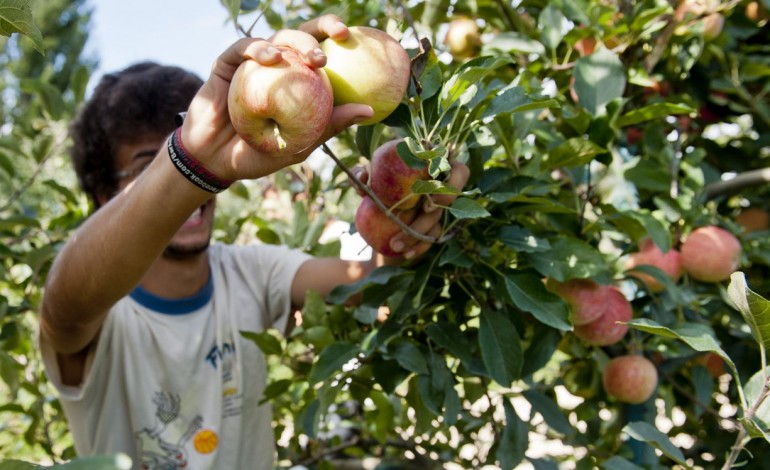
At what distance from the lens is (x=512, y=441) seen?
43.4 inches

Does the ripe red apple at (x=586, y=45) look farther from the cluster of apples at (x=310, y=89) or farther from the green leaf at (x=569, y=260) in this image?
the cluster of apples at (x=310, y=89)

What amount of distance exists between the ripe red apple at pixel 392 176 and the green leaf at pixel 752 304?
37 centimetres

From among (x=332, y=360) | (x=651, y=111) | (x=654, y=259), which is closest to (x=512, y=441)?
(x=332, y=360)

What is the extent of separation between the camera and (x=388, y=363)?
1.06 m

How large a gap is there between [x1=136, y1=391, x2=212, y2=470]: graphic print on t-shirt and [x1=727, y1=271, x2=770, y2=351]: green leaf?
1.04m

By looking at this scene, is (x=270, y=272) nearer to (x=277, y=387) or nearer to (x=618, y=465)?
(x=277, y=387)

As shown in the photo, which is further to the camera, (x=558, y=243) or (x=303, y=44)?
(x=558, y=243)

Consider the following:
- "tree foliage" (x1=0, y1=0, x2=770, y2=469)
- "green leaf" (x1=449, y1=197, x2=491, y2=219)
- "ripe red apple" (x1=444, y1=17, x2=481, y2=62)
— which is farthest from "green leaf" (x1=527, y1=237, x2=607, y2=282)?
"ripe red apple" (x1=444, y1=17, x2=481, y2=62)

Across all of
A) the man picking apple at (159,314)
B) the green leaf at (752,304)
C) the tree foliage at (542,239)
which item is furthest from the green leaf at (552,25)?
the green leaf at (752,304)

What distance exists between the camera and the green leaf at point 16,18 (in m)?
0.69

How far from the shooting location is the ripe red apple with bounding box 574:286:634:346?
1.14 m

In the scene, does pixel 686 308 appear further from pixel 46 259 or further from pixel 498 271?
pixel 46 259

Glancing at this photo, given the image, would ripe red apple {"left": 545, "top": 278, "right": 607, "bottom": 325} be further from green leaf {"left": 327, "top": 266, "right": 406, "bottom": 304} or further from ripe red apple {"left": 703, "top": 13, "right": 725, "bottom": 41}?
ripe red apple {"left": 703, "top": 13, "right": 725, "bottom": 41}

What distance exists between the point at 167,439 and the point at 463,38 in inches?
39.6
